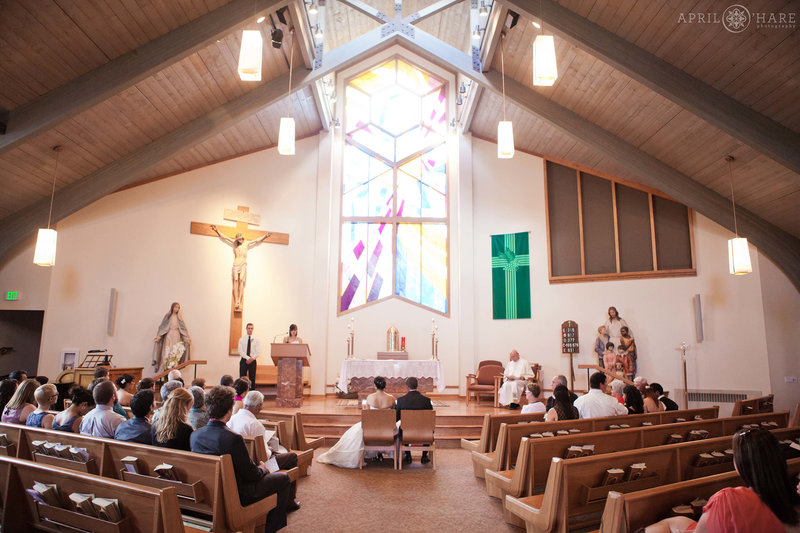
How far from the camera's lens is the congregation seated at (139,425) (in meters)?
2.92

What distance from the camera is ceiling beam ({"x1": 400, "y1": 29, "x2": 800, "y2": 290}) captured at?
7.33 metres

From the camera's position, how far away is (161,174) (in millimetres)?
8938

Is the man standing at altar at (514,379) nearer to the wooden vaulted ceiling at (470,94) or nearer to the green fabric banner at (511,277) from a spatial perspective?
the green fabric banner at (511,277)

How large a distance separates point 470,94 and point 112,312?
23.2 ft

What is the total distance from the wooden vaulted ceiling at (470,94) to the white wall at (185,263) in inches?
20.9

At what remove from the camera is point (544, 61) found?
4512 millimetres

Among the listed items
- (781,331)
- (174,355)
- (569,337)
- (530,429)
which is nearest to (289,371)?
(174,355)

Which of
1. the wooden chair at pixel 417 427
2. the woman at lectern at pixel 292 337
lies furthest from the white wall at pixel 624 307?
the wooden chair at pixel 417 427

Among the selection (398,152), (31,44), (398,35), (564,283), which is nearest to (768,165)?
(564,283)

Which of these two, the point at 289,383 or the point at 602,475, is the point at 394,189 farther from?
the point at 602,475

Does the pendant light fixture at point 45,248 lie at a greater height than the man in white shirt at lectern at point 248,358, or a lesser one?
greater

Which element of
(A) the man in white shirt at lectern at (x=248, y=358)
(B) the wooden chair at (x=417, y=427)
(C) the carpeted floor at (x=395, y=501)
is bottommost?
(C) the carpeted floor at (x=395, y=501)

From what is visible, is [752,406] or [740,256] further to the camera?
[740,256]

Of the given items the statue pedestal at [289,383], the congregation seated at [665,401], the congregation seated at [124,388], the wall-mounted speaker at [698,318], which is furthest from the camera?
the wall-mounted speaker at [698,318]
